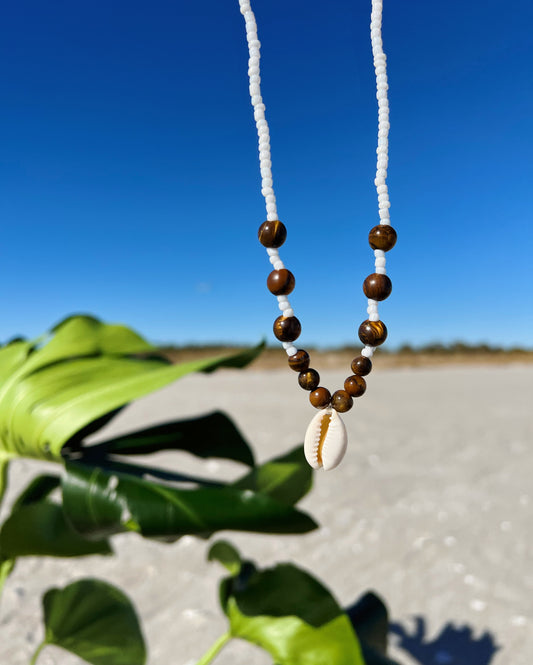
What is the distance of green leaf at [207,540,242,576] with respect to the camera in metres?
0.59

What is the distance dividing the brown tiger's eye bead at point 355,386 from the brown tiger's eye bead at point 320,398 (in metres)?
0.02

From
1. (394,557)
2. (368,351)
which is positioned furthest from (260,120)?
(394,557)

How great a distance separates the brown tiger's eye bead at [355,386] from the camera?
0.41 metres

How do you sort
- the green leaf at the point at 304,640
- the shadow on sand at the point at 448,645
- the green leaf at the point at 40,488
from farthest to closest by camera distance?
the shadow on sand at the point at 448,645 → the green leaf at the point at 40,488 → the green leaf at the point at 304,640

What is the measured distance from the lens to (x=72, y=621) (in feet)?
2.13

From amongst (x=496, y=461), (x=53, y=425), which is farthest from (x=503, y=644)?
(x=496, y=461)

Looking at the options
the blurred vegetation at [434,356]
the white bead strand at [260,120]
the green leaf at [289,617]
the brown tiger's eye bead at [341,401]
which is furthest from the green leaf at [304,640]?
the blurred vegetation at [434,356]

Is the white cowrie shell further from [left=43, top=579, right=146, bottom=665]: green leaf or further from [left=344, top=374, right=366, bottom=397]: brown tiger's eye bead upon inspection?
[left=43, top=579, right=146, bottom=665]: green leaf

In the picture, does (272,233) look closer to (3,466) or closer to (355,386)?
(355,386)

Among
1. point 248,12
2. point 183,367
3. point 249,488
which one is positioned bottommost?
point 249,488

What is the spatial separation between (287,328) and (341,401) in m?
0.07

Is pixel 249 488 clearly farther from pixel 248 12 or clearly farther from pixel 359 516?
pixel 359 516

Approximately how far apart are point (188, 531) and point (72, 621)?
0.34 metres

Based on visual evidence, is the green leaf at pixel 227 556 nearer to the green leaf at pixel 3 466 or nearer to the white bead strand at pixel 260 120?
the green leaf at pixel 3 466
